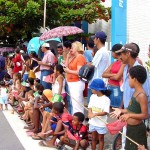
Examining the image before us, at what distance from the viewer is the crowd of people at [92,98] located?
4.61m

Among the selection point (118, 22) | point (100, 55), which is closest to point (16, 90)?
point (118, 22)

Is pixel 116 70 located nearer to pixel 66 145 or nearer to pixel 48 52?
pixel 66 145

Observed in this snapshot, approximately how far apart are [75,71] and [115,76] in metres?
1.65

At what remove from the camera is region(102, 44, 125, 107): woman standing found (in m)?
6.30

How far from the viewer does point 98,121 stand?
6410 mm

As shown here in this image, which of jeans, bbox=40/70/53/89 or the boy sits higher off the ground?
jeans, bbox=40/70/53/89

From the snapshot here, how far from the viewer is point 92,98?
6449mm

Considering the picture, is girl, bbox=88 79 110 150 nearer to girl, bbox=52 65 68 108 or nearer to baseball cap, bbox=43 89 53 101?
girl, bbox=52 65 68 108

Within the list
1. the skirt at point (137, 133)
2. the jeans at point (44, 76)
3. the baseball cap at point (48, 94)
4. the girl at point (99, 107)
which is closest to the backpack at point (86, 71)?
the girl at point (99, 107)

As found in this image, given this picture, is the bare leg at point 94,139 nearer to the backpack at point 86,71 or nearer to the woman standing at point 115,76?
the woman standing at point 115,76

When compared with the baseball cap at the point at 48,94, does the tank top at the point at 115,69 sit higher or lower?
higher

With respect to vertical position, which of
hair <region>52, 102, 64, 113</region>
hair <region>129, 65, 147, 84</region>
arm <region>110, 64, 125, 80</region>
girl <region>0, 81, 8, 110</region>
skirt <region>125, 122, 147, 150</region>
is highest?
hair <region>129, 65, 147, 84</region>

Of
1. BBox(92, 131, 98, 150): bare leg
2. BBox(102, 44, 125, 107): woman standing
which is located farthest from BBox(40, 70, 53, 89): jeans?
BBox(92, 131, 98, 150): bare leg

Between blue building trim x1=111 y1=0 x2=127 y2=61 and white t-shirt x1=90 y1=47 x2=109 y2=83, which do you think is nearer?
white t-shirt x1=90 y1=47 x2=109 y2=83
